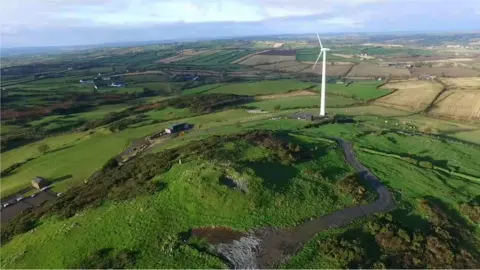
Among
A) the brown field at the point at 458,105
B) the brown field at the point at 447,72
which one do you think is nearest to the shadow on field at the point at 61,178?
the brown field at the point at 458,105

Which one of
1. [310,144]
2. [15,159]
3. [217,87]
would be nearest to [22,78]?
[217,87]

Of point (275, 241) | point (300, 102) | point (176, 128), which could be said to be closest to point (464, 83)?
point (300, 102)

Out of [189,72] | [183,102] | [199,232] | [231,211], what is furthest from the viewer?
[189,72]

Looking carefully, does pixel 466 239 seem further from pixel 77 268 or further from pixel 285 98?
pixel 285 98

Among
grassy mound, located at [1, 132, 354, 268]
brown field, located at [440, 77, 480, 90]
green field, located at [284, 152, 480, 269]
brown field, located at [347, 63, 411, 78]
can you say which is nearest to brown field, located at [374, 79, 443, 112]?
brown field, located at [440, 77, 480, 90]

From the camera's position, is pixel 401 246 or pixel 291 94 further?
pixel 291 94

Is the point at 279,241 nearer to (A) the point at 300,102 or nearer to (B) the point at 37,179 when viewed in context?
(B) the point at 37,179

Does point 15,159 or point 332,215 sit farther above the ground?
point 332,215
